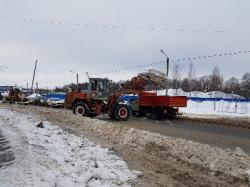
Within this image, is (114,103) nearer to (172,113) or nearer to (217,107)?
(172,113)

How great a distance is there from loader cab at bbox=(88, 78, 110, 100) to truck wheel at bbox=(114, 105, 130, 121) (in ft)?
4.66

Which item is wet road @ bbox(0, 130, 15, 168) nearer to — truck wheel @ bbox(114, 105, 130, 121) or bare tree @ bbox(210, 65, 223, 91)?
truck wheel @ bbox(114, 105, 130, 121)

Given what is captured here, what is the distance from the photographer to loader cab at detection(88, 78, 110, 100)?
28.4m

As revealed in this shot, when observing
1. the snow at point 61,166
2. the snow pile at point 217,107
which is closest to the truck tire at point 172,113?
the snow pile at point 217,107

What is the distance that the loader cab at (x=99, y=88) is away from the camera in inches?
1120

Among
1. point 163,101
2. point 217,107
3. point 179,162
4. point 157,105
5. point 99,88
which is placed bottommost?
point 179,162

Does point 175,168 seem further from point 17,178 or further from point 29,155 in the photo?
point 17,178

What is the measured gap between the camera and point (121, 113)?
2775 cm

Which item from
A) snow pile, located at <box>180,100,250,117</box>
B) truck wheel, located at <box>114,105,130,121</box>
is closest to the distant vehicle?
snow pile, located at <box>180,100,250,117</box>

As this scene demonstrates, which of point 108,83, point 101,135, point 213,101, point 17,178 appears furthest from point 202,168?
point 213,101

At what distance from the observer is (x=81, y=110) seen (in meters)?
29.0

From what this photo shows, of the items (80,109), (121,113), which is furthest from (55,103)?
(121,113)

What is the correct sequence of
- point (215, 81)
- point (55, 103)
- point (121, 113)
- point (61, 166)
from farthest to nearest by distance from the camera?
point (215, 81) → point (55, 103) → point (121, 113) → point (61, 166)

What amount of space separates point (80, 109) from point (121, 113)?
9.77 feet
